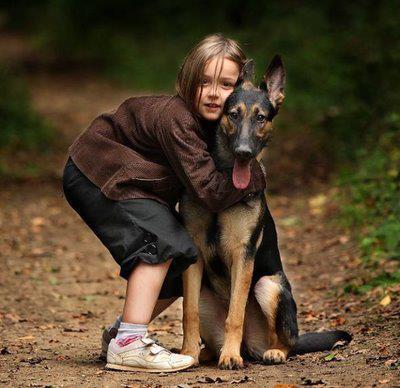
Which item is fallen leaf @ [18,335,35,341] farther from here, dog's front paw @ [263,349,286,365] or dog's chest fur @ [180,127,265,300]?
dog's front paw @ [263,349,286,365]

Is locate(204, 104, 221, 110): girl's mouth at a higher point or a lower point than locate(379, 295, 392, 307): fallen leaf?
higher

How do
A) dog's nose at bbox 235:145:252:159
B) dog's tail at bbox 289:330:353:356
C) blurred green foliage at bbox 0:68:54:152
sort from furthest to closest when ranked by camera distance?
1. blurred green foliage at bbox 0:68:54:152
2. dog's tail at bbox 289:330:353:356
3. dog's nose at bbox 235:145:252:159

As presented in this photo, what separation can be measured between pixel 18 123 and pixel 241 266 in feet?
41.1

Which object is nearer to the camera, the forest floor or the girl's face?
the forest floor

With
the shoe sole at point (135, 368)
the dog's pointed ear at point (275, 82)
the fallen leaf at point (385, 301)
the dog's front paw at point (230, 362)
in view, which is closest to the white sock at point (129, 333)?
the shoe sole at point (135, 368)

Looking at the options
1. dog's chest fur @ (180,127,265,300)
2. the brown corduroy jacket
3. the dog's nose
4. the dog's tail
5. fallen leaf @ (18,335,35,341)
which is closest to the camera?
the dog's nose

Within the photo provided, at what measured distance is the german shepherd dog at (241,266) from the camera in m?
5.10

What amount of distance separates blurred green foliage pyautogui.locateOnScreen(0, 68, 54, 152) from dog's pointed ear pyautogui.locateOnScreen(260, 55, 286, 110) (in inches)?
433

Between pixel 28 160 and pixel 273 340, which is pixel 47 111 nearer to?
pixel 28 160

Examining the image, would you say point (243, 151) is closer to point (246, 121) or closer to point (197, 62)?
point (246, 121)

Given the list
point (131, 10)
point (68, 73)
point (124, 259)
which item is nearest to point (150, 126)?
point (124, 259)

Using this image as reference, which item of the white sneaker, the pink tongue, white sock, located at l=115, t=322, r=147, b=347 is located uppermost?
the pink tongue

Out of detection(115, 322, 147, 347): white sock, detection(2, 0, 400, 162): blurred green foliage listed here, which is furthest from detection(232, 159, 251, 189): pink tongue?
detection(2, 0, 400, 162): blurred green foliage

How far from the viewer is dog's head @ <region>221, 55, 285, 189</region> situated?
4.96 m
